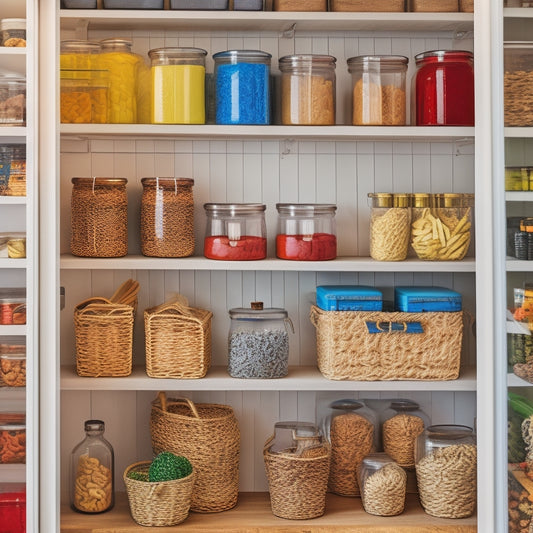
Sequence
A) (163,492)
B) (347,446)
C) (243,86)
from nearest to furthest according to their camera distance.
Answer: (163,492) → (243,86) → (347,446)

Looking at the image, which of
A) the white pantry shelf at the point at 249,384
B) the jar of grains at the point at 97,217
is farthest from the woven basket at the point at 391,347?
the jar of grains at the point at 97,217

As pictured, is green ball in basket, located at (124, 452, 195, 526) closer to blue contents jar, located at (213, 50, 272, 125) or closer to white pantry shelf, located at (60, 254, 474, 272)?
white pantry shelf, located at (60, 254, 474, 272)

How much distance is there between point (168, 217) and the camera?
9.84 feet

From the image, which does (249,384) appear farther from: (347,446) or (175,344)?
(347,446)

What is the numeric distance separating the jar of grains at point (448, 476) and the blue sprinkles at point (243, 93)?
1.24 metres

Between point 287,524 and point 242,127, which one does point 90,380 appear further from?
point 242,127

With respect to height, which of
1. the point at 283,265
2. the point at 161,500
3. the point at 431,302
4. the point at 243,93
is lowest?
the point at 161,500

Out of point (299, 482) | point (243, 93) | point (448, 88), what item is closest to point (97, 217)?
point (243, 93)

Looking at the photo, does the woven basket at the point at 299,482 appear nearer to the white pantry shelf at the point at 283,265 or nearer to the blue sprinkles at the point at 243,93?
the white pantry shelf at the point at 283,265

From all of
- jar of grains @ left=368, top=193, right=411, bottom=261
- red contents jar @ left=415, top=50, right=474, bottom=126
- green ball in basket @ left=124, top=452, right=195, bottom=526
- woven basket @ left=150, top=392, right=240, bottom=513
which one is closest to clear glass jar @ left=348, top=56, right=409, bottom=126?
red contents jar @ left=415, top=50, right=474, bottom=126

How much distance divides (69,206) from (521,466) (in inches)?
70.2

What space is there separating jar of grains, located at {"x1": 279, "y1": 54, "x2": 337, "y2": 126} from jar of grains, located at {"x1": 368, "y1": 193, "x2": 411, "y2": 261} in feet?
1.08

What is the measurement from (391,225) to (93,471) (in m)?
1.31

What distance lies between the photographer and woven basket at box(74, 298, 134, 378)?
2.95 metres
